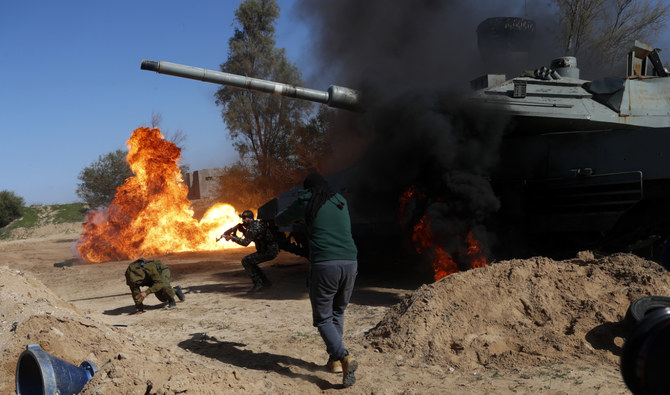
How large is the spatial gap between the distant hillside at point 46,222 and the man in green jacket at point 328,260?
2990cm

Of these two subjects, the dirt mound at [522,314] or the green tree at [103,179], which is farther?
the green tree at [103,179]

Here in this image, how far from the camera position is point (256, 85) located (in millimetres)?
9039

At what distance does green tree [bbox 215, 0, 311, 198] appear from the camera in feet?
85.2

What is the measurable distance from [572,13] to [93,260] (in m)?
18.2

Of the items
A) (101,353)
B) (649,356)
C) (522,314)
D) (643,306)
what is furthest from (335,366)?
(649,356)

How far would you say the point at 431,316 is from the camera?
5414 mm

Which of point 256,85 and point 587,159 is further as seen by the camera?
point 256,85

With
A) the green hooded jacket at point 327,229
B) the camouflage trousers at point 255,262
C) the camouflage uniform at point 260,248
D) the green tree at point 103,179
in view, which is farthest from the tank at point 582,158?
the green tree at point 103,179

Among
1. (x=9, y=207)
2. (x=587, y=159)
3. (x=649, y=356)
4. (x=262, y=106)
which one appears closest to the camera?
(x=649, y=356)

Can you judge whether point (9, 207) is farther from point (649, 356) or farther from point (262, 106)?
point (649, 356)

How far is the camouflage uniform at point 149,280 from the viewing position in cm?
789

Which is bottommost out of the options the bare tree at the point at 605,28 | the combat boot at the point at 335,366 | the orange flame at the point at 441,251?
the combat boot at the point at 335,366

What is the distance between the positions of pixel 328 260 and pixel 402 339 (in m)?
1.39

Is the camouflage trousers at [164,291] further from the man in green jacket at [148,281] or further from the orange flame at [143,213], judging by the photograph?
the orange flame at [143,213]
